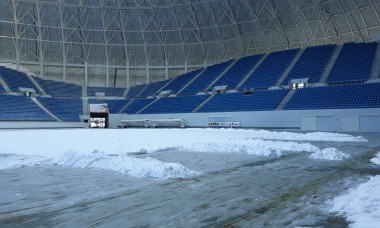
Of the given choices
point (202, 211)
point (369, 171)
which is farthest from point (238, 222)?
point (369, 171)

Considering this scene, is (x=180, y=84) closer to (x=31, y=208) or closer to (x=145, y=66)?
(x=145, y=66)

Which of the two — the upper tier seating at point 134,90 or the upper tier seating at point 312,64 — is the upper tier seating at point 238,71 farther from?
the upper tier seating at point 134,90

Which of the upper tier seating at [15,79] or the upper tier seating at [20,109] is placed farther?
the upper tier seating at [15,79]

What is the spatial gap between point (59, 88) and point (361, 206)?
51248mm

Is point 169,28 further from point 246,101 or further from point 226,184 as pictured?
point 226,184

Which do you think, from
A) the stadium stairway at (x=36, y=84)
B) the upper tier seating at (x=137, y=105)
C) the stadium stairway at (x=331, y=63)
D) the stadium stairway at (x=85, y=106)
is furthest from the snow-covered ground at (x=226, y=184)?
the stadium stairway at (x=36, y=84)

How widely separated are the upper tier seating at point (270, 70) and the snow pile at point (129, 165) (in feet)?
112

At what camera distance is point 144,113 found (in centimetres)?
4488

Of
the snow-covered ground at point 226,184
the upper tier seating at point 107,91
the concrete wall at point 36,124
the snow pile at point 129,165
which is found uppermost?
the upper tier seating at point 107,91

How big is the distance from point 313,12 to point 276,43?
715 cm

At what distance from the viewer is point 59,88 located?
4862cm

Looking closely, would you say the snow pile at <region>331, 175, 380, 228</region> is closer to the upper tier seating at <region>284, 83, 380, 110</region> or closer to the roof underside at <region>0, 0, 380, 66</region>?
the upper tier seating at <region>284, 83, 380, 110</region>

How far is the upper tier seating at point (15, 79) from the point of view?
146 ft

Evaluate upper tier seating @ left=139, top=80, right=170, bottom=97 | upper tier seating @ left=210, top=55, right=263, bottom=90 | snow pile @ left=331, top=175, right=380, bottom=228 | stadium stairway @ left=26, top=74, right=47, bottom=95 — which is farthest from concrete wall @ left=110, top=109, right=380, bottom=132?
snow pile @ left=331, top=175, right=380, bottom=228
